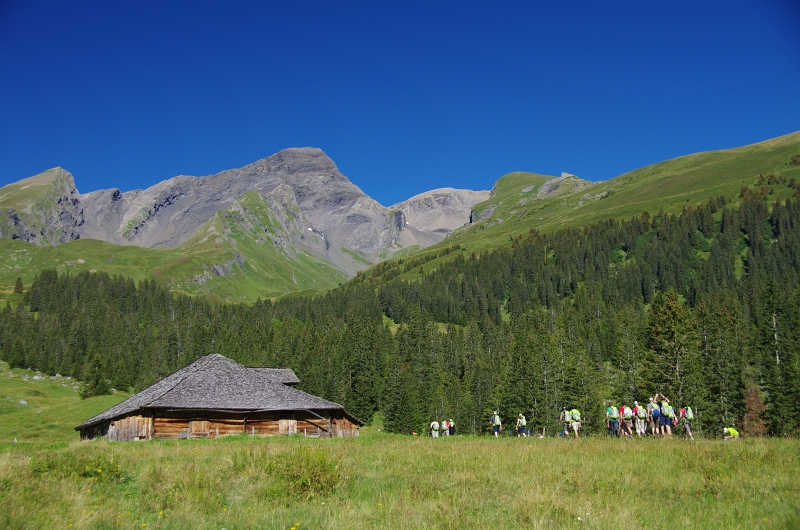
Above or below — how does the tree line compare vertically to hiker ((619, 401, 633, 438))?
above

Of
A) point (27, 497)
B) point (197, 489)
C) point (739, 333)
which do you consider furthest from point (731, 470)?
point (739, 333)

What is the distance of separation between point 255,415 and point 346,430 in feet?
28.6

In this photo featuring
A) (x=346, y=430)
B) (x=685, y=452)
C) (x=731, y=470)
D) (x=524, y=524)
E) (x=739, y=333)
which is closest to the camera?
(x=524, y=524)

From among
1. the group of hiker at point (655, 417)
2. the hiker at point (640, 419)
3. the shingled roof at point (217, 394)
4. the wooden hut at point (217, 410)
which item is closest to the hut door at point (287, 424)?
the wooden hut at point (217, 410)

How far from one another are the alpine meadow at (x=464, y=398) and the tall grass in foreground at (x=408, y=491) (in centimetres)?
7

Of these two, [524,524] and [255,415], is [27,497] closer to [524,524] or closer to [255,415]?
[524,524]

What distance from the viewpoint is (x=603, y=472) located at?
46.9 ft

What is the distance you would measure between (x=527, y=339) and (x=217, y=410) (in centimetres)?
7709

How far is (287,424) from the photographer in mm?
44750

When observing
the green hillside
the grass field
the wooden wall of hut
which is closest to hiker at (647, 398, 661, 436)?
the grass field

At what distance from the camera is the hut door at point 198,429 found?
4200 cm

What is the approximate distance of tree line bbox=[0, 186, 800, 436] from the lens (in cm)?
6731

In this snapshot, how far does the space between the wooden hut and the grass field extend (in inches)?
1043

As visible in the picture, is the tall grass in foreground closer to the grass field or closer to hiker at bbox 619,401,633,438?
the grass field
